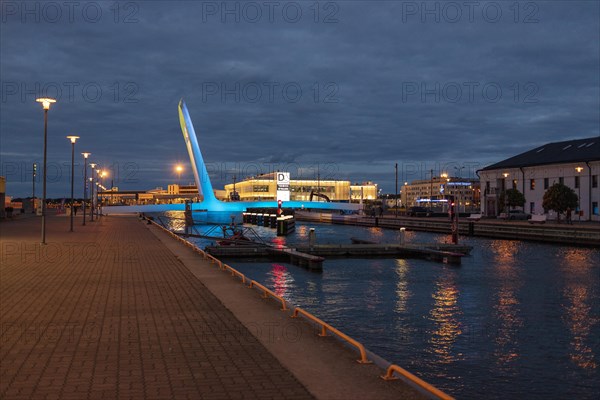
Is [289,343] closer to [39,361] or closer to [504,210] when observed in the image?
[39,361]

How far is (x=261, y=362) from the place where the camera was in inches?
346

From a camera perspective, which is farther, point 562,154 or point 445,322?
point 562,154

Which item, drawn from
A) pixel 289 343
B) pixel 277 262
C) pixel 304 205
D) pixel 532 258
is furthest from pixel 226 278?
pixel 304 205

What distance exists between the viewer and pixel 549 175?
80812 millimetres

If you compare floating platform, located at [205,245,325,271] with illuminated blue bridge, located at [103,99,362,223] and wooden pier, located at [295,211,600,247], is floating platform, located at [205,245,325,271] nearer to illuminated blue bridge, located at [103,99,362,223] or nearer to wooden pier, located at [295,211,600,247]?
wooden pier, located at [295,211,600,247]

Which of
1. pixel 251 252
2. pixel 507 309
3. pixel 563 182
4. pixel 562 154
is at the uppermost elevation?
pixel 562 154

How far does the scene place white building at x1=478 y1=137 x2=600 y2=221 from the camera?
240 feet

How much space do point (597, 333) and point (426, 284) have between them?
10841 mm

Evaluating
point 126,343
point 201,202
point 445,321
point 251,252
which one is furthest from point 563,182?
point 201,202

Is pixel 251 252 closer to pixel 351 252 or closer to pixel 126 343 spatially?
pixel 351 252

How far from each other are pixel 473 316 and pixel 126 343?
1222 cm

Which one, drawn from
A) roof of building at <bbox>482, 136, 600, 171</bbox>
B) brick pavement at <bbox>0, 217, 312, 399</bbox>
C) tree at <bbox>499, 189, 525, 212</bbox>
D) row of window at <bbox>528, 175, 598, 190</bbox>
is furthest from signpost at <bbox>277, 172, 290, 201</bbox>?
brick pavement at <bbox>0, 217, 312, 399</bbox>

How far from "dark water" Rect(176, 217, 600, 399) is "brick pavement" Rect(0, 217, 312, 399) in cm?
442

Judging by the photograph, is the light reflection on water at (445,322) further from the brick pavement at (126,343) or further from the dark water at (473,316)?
the brick pavement at (126,343)
